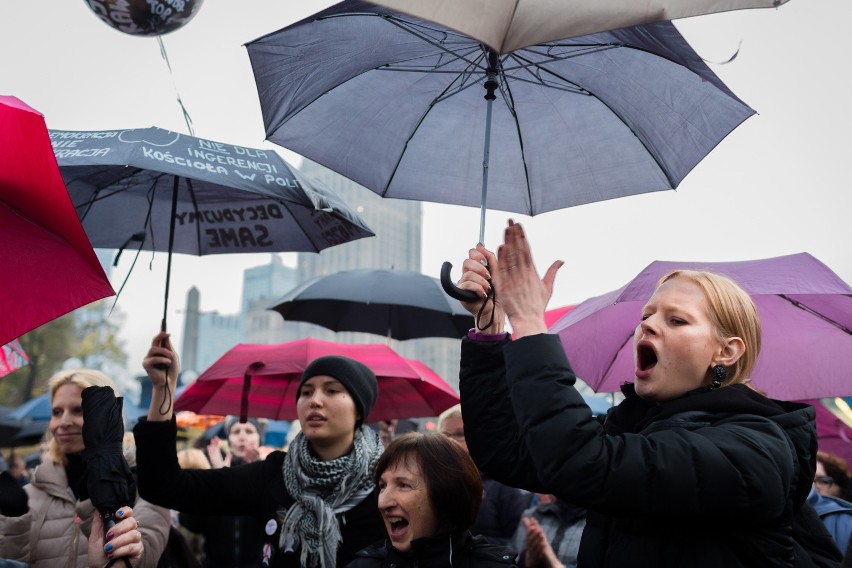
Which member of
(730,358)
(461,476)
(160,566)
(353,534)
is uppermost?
(730,358)

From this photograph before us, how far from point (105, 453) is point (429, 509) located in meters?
1.18

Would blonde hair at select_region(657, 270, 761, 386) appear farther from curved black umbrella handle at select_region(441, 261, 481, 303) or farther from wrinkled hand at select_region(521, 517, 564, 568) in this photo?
wrinkled hand at select_region(521, 517, 564, 568)

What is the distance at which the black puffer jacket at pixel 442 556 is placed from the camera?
2.90 meters

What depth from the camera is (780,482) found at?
1786 mm

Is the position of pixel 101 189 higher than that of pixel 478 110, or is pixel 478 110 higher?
pixel 478 110

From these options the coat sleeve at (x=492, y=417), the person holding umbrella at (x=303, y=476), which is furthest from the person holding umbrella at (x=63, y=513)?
the coat sleeve at (x=492, y=417)

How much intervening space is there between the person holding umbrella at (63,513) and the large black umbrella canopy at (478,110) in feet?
5.20

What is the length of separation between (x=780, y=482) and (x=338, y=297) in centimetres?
547

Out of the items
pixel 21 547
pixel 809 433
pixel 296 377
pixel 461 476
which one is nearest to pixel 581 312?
pixel 461 476

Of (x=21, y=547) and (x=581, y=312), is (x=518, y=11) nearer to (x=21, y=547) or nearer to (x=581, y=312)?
(x=581, y=312)

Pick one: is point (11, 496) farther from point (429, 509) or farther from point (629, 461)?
point (629, 461)

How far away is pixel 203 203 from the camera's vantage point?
4.40 meters

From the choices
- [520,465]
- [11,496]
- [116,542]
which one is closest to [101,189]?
[11,496]

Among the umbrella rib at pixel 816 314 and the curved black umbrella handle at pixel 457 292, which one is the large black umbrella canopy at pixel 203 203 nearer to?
the curved black umbrella handle at pixel 457 292
